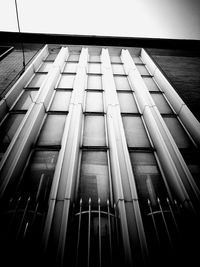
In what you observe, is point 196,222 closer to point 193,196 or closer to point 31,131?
point 193,196

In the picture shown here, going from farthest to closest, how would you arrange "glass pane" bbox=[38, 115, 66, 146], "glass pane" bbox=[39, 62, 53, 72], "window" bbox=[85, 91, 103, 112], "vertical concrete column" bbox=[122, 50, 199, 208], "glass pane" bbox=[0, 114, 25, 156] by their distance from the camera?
"glass pane" bbox=[39, 62, 53, 72], "window" bbox=[85, 91, 103, 112], "glass pane" bbox=[38, 115, 66, 146], "glass pane" bbox=[0, 114, 25, 156], "vertical concrete column" bbox=[122, 50, 199, 208]

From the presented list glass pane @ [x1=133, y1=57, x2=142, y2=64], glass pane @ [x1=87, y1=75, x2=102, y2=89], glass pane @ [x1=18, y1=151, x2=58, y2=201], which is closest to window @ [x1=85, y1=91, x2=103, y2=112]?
glass pane @ [x1=87, y1=75, x2=102, y2=89]

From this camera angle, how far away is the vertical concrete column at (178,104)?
4.91m

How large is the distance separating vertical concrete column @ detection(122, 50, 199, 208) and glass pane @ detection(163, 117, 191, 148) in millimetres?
546

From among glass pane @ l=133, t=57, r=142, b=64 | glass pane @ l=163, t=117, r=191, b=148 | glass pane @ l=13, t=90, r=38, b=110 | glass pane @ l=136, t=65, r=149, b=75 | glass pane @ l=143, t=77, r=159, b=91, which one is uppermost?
glass pane @ l=133, t=57, r=142, b=64

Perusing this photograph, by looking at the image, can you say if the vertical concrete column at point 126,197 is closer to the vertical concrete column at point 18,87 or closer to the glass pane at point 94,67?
the vertical concrete column at point 18,87

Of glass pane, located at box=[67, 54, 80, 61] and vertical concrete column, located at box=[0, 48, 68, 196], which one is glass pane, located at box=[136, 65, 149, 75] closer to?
glass pane, located at box=[67, 54, 80, 61]

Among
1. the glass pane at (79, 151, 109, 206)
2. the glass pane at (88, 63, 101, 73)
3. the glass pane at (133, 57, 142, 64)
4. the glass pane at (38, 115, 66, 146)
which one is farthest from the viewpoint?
the glass pane at (133, 57, 142, 64)

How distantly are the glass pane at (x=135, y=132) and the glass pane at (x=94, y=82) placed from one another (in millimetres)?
2635

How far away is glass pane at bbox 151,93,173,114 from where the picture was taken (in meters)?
6.12

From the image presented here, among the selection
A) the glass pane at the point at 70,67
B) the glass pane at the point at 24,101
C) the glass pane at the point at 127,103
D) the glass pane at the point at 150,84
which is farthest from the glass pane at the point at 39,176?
the glass pane at the point at 70,67

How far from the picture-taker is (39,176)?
3.94 m

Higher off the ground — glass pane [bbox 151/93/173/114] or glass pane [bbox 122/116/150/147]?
glass pane [bbox 151/93/173/114]

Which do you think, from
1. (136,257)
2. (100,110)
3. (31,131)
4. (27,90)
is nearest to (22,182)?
(31,131)
